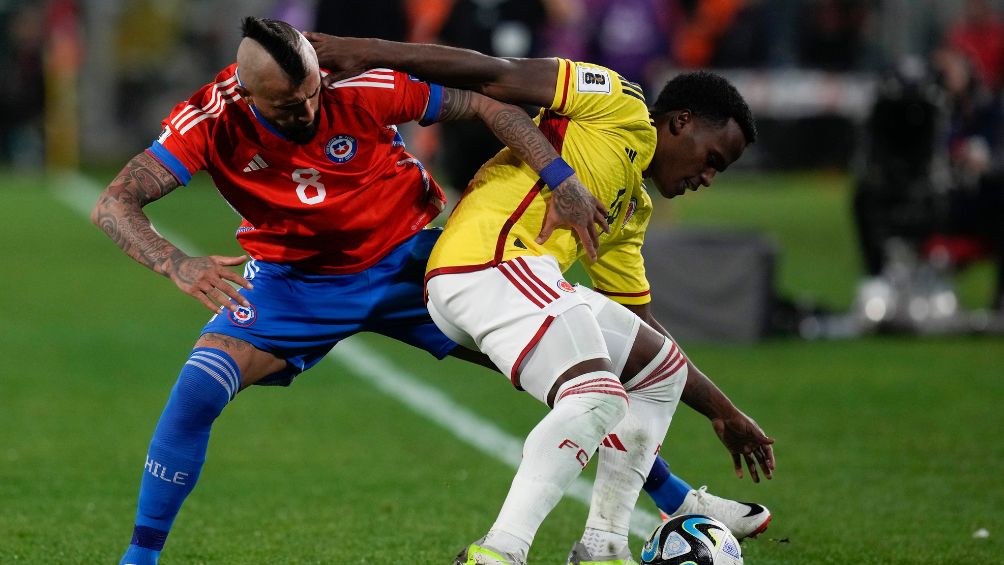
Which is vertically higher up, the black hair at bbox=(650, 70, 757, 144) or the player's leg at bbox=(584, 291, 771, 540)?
the black hair at bbox=(650, 70, 757, 144)

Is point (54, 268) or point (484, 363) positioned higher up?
point (484, 363)

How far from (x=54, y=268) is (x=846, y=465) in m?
9.10

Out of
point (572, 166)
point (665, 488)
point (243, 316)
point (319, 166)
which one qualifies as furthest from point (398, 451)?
point (572, 166)

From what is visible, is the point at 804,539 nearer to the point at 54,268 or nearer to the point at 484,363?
the point at 484,363

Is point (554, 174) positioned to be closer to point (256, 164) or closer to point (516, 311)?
point (516, 311)

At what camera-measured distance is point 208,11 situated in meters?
27.0

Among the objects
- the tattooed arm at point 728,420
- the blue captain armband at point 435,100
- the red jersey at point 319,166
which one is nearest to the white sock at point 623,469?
the tattooed arm at point 728,420

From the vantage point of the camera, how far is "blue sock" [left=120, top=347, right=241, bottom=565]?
191 inches

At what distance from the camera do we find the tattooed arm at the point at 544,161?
4.80m

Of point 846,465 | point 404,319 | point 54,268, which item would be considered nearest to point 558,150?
point 404,319

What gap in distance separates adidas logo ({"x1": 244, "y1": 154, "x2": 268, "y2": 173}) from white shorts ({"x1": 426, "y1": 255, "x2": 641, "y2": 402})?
26.7 inches

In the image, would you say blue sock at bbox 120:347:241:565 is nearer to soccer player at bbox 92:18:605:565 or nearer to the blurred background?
soccer player at bbox 92:18:605:565

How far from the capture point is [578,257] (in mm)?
5234

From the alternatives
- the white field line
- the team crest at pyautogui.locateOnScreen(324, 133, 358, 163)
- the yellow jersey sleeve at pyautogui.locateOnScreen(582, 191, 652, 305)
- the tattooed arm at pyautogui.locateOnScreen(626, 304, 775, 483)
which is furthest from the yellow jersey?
the white field line
